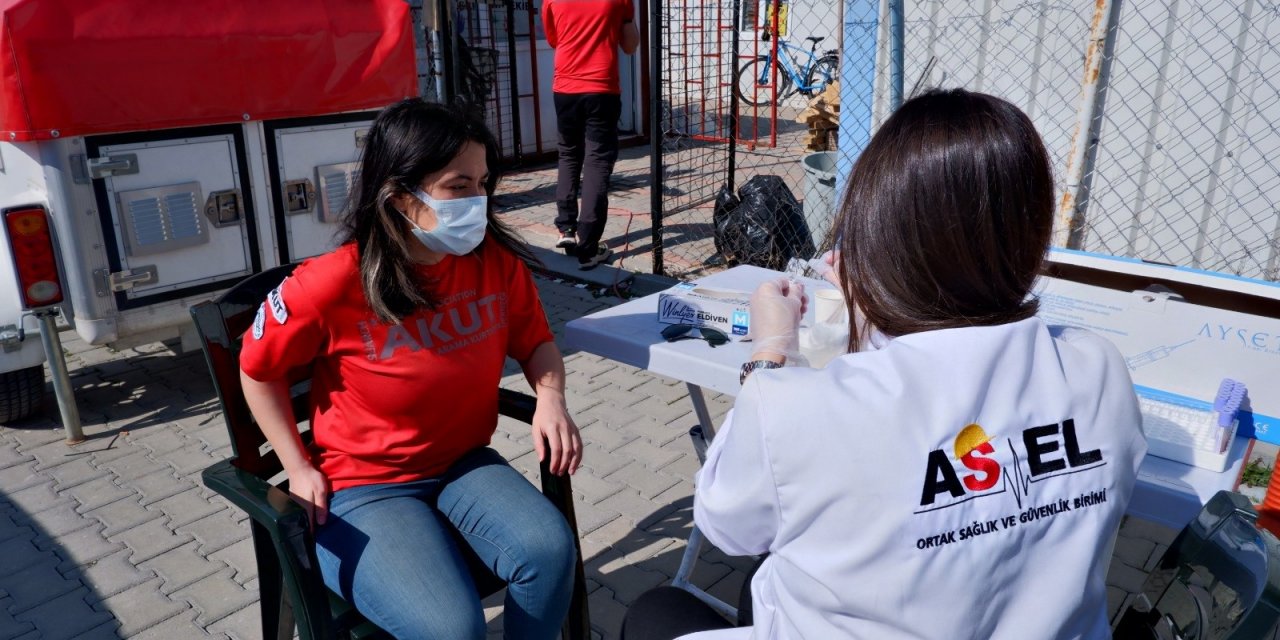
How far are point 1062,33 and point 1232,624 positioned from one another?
12.5 ft

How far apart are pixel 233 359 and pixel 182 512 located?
1.60 metres

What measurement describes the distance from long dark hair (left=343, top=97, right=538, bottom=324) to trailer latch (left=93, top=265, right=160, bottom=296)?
7.04 ft

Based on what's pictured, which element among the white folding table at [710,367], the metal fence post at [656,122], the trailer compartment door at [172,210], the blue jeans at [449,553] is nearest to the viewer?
the white folding table at [710,367]

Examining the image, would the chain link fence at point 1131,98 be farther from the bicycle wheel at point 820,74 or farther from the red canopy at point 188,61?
the bicycle wheel at point 820,74

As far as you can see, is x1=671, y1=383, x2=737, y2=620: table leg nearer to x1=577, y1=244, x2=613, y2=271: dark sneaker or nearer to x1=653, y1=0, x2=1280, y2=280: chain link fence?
x1=653, y1=0, x2=1280, y2=280: chain link fence

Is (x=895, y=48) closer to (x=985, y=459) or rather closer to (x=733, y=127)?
(x=733, y=127)

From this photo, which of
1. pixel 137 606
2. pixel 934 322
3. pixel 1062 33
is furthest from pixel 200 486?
pixel 1062 33

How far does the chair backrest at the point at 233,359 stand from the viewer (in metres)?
2.02

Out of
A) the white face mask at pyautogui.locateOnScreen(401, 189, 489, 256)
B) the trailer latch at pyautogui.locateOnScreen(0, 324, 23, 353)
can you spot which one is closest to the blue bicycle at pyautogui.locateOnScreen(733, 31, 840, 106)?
the trailer latch at pyautogui.locateOnScreen(0, 324, 23, 353)

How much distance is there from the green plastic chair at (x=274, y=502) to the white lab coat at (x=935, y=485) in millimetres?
914

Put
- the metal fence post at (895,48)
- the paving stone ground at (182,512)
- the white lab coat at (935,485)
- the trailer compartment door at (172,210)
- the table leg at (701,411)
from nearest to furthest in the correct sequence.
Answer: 1. the white lab coat at (935,485)
2. the table leg at (701,411)
3. the paving stone ground at (182,512)
4. the trailer compartment door at (172,210)
5. the metal fence post at (895,48)

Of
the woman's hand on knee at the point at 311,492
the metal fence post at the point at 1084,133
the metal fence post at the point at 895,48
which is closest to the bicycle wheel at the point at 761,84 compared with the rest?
the metal fence post at the point at 895,48

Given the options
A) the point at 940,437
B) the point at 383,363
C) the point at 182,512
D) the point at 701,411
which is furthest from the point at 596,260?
the point at 940,437

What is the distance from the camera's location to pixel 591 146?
19.6ft
